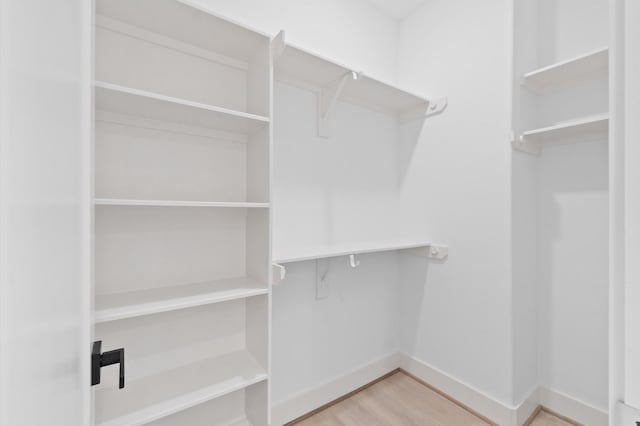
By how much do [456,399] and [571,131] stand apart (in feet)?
5.31

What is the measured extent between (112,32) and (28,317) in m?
1.37

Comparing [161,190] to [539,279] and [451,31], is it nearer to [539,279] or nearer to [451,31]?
[451,31]

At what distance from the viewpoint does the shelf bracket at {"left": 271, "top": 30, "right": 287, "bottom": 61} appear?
3.82ft

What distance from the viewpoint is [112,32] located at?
3.60 feet

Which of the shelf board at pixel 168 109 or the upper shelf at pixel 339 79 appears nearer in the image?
the shelf board at pixel 168 109

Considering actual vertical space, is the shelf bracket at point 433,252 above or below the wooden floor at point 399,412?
above

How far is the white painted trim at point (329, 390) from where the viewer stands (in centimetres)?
153

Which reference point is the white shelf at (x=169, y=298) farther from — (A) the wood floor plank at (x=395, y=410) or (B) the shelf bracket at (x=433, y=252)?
(B) the shelf bracket at (x=433, y=252)

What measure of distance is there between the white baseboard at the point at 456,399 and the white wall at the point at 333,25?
6.44ft

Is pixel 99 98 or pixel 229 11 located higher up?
pixel 229 11

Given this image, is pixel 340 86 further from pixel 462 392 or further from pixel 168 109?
pixel 462 392

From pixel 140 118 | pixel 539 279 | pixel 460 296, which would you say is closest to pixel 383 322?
pixel 460 296

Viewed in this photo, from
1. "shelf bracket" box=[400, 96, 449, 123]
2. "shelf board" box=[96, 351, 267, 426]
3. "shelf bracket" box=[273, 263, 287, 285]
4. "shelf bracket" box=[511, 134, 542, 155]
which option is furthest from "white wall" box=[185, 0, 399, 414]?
"shelf bracket" box=[511, 134, 542, 155]

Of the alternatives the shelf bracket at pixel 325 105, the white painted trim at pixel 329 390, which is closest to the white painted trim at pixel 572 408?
the white painted trim at pixel 329 390
